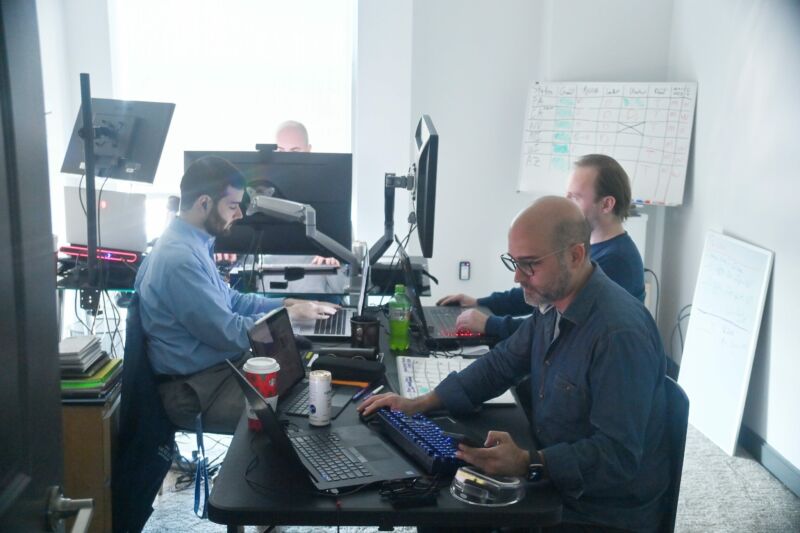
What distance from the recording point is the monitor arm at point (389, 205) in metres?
2.43

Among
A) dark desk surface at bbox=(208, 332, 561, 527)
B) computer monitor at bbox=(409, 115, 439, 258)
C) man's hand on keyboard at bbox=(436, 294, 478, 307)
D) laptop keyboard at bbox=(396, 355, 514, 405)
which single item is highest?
computer monitor at bbox=(409, 115, 439, 258)

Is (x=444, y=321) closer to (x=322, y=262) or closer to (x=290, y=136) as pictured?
(x=322, y=262)

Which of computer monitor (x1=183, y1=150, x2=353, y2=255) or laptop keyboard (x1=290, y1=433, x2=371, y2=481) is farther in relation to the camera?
computer monitor (x1=183, y1=150, x2=353, y2=255)

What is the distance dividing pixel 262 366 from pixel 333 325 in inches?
30.9

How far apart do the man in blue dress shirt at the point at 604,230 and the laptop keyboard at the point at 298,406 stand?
75 cm

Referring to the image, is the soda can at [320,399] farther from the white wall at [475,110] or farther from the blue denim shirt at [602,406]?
the white wall at [475,110]

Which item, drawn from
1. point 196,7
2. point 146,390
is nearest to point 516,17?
point 196,7

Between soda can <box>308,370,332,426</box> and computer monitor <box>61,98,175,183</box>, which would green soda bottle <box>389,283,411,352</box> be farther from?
computer monitor <box>61,98,175,183</box>

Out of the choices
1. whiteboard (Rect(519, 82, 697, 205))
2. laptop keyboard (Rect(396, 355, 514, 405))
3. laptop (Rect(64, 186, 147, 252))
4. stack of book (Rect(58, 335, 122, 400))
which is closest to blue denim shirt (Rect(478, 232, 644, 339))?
laptop keyboard (Rect(396, 355, 514, 405))

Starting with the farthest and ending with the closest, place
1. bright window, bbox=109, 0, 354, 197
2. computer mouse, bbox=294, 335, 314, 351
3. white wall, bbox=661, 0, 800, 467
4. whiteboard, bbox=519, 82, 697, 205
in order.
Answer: bright window, bbox=109, 0, 354, 197 → whiteboard, bbox=519, 82, 697, 205 → white wall, bbox=661, 0, 800, 467 → computer mouse, bbox=294, 335, 314, 351

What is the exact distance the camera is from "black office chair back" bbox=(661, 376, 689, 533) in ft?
5.14

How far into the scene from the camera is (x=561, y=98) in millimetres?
4184

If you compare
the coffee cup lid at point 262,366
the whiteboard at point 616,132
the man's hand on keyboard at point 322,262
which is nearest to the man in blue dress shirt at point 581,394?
the coffee cup lid at point 262,366

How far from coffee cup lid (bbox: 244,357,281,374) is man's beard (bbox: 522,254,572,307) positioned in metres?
0.60
